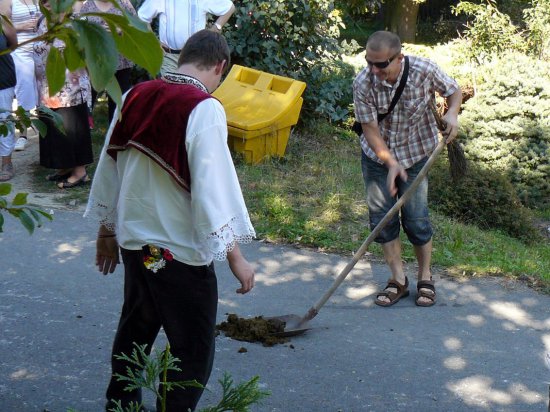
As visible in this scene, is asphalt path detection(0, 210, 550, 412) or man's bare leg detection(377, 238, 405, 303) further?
man's bare leg detection(377, 238, 405, 303)

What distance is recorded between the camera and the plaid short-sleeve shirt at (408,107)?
507 centimetres

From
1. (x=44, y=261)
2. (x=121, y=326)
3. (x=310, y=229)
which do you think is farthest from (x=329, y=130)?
(x=121, y=326)

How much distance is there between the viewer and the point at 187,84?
3295 millimetres

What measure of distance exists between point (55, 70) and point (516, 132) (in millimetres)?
7854

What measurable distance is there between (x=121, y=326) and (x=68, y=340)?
127 cm

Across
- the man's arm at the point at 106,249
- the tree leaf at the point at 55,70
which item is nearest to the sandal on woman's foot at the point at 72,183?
the man's arm at the point at 106,249

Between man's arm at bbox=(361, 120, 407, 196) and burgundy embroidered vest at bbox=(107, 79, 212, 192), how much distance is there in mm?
1977

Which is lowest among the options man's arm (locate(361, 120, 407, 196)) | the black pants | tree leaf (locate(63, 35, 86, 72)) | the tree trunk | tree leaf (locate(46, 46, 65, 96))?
the tree trunk

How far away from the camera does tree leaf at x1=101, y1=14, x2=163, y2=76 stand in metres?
1.65

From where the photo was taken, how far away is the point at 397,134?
17.1 feet

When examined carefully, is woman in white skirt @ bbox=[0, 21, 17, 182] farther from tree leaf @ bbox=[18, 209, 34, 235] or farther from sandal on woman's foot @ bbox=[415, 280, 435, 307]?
tree leaf @ bbox=[18, 209, 34, 235]

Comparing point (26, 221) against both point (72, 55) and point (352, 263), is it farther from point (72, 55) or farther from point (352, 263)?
point (352, 263)

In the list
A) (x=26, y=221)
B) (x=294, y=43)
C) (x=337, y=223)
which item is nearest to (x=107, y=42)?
(x=26, y=221)

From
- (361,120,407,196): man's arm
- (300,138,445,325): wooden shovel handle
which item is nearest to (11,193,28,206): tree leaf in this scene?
(300,138,445,325): wooden shovel handle
